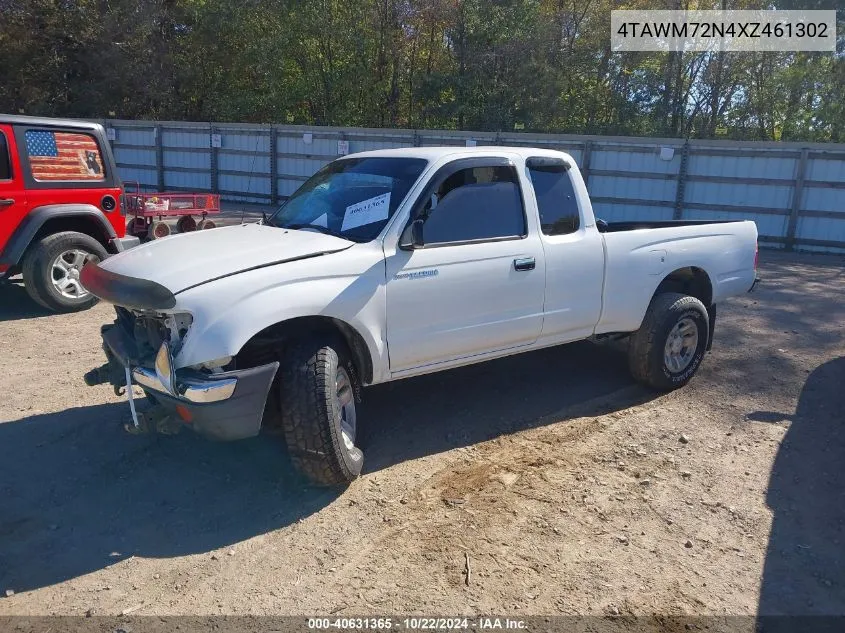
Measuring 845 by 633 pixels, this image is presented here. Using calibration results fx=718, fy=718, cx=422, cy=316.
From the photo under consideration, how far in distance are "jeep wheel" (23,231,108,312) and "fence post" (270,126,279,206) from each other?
12.1 meters

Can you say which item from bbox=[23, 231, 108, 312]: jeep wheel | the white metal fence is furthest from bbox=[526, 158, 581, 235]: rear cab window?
the white metal fence

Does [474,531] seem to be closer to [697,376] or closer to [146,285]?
[146,285]

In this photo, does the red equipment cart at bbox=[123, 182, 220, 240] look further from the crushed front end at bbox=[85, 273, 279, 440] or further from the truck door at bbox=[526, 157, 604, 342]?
the crushed front end at bbox=[85, 273, 279, 440]

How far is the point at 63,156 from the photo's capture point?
763 cm

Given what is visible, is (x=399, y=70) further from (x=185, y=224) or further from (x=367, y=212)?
(x=367, y=212)

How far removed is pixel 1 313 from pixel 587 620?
723 cm

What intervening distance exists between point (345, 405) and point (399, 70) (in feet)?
80.6

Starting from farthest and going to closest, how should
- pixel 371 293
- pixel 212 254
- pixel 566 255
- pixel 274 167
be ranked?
1. pixel 274 167
2. pixel 566 255
3. pixel 371 293
4. pixel 212 254

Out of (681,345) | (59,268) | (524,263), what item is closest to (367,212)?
(524,263)

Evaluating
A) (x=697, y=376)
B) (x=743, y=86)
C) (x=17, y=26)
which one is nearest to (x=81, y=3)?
(x=17, y=26)

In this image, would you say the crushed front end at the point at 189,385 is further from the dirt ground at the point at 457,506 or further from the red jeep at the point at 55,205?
the red jeep at the point at 55,205

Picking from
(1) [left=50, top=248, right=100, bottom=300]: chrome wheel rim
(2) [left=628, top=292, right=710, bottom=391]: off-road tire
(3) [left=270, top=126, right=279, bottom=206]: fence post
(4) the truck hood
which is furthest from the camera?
(3) [left=270, top=126, right=279, bottom=206]: fence post

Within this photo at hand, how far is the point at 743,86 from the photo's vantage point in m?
23.5

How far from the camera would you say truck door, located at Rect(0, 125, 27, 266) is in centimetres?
718
